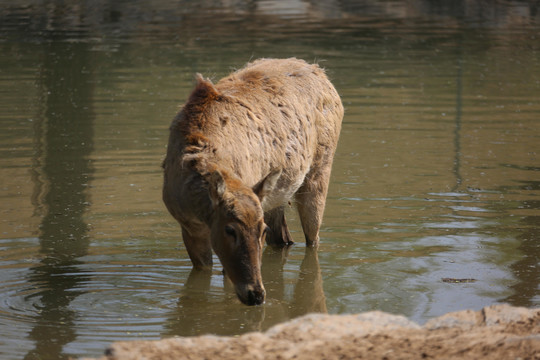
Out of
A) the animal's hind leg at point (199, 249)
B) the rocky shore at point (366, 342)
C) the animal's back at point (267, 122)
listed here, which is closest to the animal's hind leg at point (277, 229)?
the animal's back at point (267, 122)

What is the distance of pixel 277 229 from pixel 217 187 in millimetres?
2724

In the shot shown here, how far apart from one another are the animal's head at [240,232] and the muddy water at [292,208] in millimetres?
507

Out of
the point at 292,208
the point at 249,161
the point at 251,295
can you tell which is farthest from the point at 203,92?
the point at 292,208

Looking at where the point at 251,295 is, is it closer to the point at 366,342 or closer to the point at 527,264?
the point at 366,342

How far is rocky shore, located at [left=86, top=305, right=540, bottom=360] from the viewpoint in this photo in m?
4.93

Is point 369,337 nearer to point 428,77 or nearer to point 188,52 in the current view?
point 428,77

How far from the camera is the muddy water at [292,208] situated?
7.35m

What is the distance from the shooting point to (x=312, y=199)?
8.94m

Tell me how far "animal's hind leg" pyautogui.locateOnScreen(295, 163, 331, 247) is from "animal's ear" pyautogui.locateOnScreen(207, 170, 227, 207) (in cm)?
248

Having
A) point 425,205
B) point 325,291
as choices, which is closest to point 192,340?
point 325,291

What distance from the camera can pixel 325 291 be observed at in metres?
7.76

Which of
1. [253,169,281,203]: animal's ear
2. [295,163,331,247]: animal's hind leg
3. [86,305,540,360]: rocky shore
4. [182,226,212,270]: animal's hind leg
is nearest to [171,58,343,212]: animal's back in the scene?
[295,163,331,247]: animal's hind leg

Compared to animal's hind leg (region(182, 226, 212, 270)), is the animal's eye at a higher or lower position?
higher

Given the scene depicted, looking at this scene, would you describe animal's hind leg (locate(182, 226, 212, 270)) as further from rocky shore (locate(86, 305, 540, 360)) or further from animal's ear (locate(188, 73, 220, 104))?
rocky shore (locate(86, 305, 540, 360))
